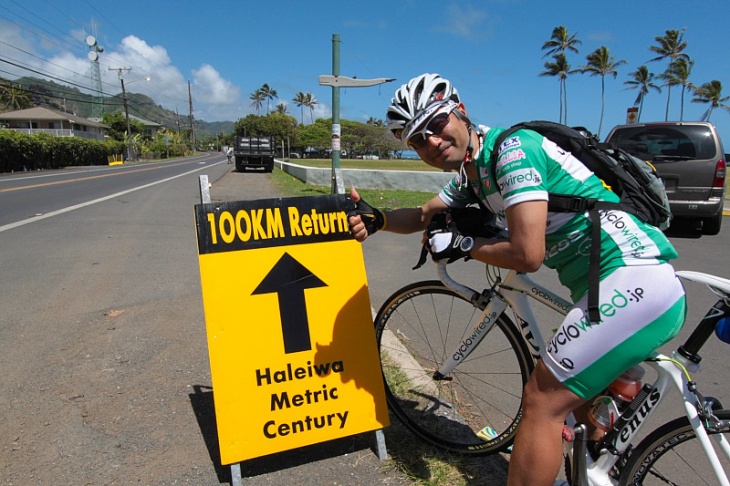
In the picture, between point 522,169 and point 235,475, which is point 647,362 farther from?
point 235,475

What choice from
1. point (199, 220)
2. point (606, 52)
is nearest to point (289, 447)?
point (199, 220)

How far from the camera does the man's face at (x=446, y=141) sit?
76.4 inches

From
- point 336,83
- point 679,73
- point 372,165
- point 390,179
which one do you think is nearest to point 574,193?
point 336,83

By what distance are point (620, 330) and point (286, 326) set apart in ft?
5.04

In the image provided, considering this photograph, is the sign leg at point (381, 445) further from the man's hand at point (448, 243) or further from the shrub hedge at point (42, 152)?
the shrub hedge at point (42, 152)

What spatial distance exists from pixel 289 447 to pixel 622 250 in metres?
1.78

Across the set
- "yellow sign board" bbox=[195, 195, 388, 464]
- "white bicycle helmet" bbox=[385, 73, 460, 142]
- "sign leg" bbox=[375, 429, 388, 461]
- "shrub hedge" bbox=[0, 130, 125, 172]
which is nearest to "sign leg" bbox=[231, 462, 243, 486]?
"yellow sign board" bbox=[195, 195, 388, 464]

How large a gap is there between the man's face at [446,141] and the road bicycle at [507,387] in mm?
667

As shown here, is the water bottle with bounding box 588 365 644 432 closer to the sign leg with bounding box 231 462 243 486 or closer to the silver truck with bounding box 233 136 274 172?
the sign leg with bounding box 231 462 243 486

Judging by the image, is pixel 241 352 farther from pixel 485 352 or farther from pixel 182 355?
pixel 485 352

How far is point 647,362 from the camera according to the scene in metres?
1.75

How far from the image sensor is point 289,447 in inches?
93.4

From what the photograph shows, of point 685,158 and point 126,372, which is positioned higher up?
point 685,158

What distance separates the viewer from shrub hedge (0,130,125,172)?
28698mm
